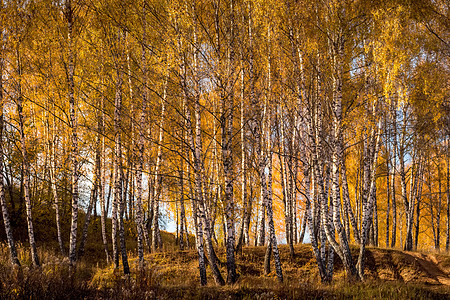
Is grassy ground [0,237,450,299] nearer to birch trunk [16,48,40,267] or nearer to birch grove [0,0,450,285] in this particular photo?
birch grove [0,0,450,285]

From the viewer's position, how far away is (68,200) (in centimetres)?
1688

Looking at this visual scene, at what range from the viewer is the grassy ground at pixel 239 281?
584 centimetres

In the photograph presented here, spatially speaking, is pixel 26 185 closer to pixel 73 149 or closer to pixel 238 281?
pixel 73 149

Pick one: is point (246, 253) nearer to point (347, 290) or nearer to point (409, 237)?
point (347, 290)

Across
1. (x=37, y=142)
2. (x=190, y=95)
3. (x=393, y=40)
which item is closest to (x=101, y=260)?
(x=37, y=142)

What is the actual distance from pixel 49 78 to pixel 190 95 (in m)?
5.75

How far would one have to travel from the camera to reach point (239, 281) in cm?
829

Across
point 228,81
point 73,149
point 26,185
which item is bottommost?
point 26,185

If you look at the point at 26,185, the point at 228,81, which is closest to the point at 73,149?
the point at 26,185

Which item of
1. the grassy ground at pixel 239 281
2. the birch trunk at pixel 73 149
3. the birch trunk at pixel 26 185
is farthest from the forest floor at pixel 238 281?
the birch trunk at pixel 26 185

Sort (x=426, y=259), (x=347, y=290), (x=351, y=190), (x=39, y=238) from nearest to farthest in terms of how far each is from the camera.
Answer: (x=347, y=290), (x=426, y=259), (x=39, y=238), (x=351, y=190)

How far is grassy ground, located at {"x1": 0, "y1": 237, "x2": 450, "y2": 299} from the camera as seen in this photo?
230 inches

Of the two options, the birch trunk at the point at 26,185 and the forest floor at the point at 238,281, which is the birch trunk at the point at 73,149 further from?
the birch trunk at the point at 26,185

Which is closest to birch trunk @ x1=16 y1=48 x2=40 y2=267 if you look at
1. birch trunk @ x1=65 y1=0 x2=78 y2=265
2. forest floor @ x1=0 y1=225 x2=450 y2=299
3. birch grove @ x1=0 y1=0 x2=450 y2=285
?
birch grove @ x1=0 y1=0 x2=450 y2=285
